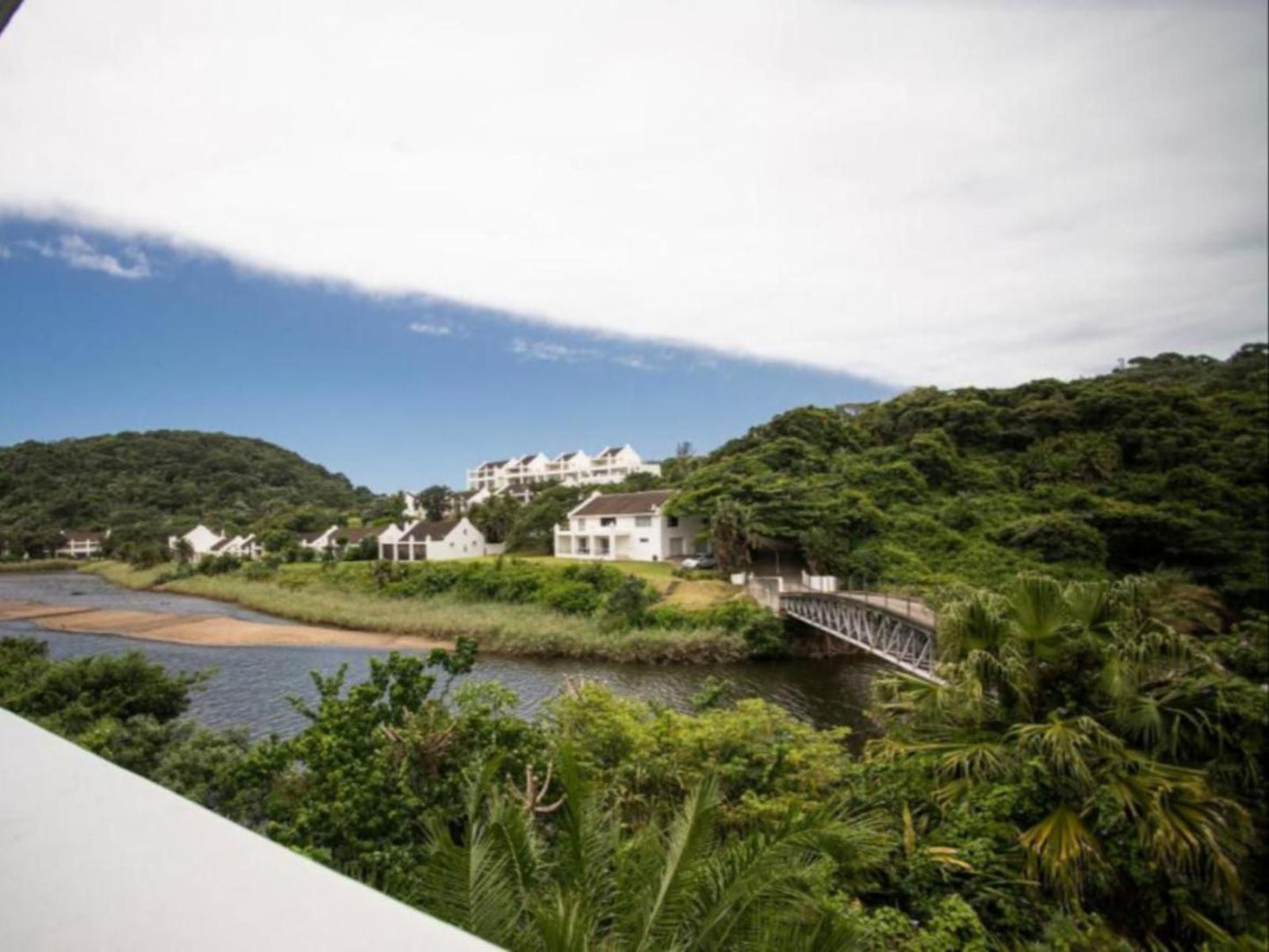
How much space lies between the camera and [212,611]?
10.6 feet

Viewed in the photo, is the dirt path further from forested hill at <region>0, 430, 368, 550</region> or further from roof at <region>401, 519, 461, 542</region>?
roof at <region>401, 519, 461, 542</region>

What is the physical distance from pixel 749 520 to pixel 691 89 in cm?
197

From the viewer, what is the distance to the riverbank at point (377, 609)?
10.4 ft

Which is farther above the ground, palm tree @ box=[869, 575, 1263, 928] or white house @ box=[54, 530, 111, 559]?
white house @ box=[54, 530, 111, 559]

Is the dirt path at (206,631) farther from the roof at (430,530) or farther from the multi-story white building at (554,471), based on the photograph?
the multi-story white building at (554,471)

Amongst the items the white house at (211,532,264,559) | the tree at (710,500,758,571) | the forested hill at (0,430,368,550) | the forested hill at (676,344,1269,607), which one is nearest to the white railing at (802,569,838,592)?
the forested hill at (676,344,1269,607)

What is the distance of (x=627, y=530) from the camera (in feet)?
12.8

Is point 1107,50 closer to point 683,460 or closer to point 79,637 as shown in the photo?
point 683,460

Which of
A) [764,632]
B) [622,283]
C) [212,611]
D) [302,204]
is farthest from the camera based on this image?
[764,632]

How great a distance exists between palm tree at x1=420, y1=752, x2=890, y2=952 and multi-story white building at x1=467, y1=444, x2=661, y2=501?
223 centimetres

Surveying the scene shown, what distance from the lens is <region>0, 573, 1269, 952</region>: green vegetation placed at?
1.26m

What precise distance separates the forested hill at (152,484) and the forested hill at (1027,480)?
1.97 metres

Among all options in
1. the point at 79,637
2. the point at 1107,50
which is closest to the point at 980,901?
the point at 1107,50

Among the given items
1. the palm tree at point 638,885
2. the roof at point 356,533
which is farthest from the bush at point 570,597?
the palm tree at point 638,885
